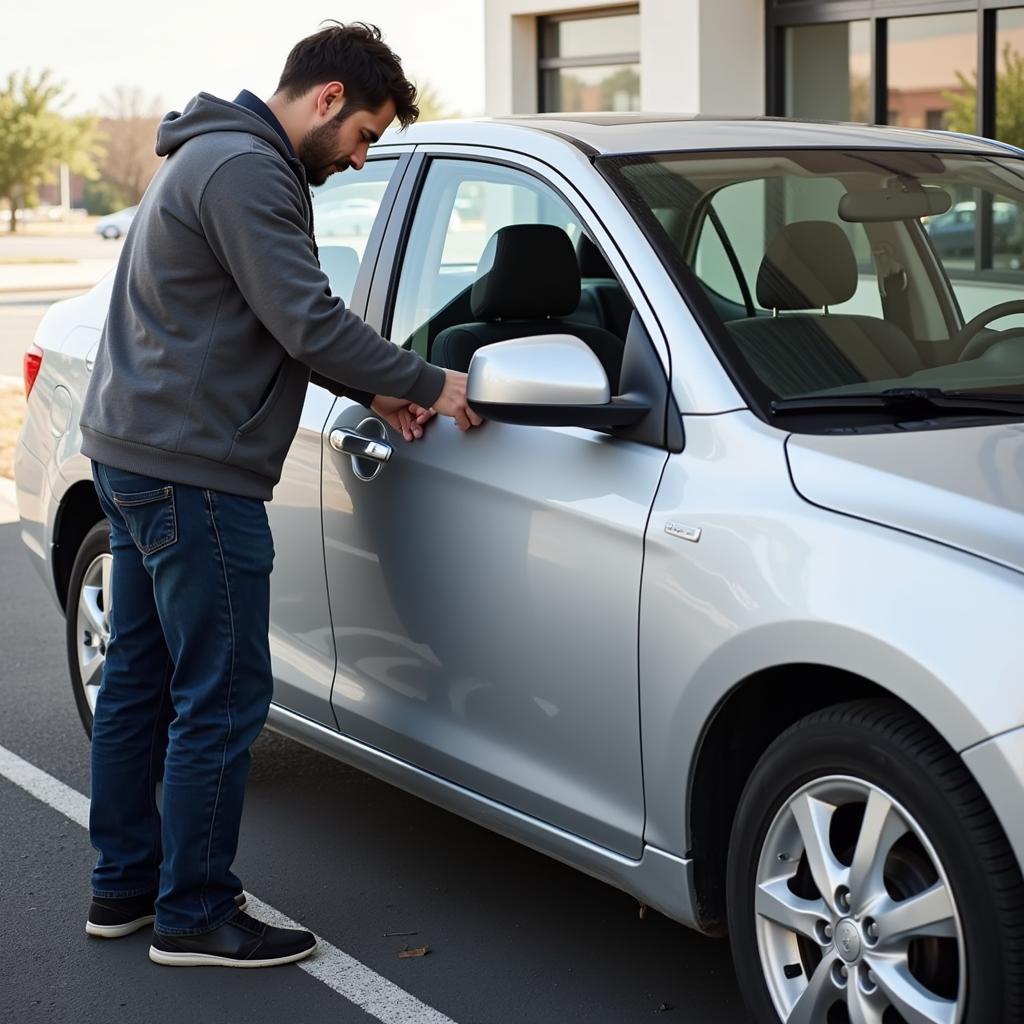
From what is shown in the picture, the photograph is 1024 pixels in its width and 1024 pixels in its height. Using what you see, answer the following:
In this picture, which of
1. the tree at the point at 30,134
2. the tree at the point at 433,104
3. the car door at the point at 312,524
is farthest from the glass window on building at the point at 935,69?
the tree at the point at 433,104

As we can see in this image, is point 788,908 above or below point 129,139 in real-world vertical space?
below

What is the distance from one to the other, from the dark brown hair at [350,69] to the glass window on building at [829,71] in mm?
9021

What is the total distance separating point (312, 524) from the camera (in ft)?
12.6

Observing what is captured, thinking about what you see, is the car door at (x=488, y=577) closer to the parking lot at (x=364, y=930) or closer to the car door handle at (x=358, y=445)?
the car door handle at (x=358, y=445)

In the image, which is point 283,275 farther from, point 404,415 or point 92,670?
point 92,670

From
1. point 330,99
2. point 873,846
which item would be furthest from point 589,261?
point 873,846

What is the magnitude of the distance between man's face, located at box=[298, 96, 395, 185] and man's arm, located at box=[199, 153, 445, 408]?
179 mm

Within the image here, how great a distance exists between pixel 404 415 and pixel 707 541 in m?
0.94

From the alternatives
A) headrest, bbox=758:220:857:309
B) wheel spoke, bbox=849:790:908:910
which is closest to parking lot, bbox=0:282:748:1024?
wheel spoke, bbox=849:790:908:910

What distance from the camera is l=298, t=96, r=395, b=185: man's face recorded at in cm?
350

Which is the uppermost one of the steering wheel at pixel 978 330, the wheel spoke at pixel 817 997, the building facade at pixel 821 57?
the building facade at pixel 821 57

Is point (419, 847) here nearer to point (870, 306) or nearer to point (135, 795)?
point (135, 795)

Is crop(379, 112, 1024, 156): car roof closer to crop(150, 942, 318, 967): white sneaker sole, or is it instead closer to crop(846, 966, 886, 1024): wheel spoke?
crop(846, 966, 886, 1024): wheel spoke

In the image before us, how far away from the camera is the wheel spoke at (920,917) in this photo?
8.32ft
